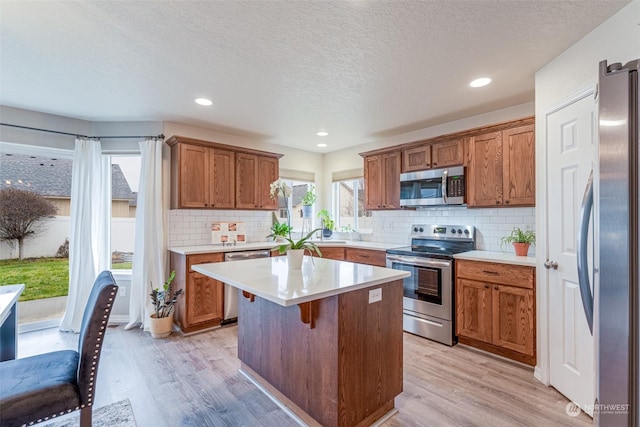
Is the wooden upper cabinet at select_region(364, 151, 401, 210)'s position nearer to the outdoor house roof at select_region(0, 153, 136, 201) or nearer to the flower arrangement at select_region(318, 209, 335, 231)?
the flower arrangement at select_region(318, 209, 335, 231)

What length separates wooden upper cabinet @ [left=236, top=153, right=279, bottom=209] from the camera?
4.23 m

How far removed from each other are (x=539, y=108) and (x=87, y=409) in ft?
12.0

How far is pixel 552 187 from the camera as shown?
7.58ft

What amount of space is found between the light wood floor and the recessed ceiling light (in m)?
2.57

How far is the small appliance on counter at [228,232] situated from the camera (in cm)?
414

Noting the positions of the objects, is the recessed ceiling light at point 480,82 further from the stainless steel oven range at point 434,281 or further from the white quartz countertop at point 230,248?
the white quartz countertop at point 230,248

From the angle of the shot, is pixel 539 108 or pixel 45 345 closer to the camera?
pixel 539 108

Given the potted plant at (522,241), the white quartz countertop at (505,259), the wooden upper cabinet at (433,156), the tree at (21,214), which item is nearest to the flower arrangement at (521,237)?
the potted plant at (522,241)

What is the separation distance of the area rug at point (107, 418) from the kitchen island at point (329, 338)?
0.92 meters

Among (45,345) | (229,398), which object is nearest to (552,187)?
(229,398)

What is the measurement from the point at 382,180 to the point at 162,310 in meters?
3.28

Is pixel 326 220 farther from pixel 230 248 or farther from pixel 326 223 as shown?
pixel 230 248

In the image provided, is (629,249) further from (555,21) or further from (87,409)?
(87,409)

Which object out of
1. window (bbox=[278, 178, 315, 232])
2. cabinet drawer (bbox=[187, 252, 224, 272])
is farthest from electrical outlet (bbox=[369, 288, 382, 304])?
window (bbox=[278, 178, 315, 232])
